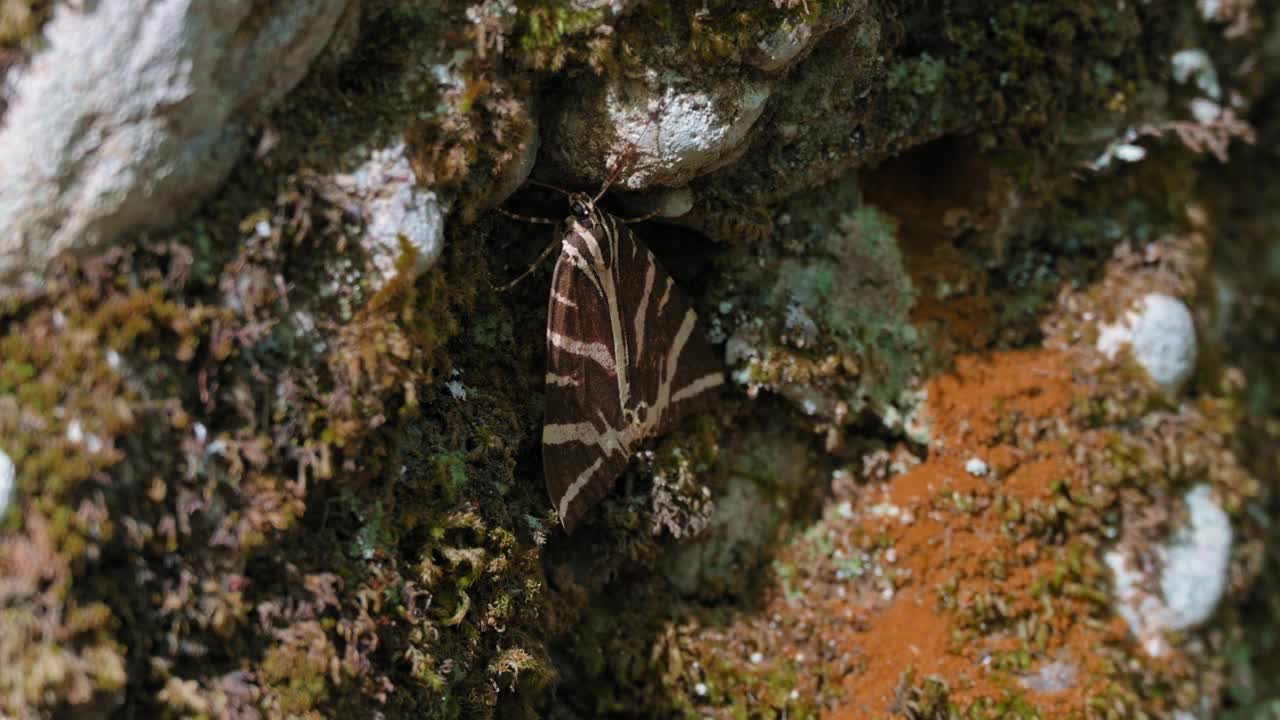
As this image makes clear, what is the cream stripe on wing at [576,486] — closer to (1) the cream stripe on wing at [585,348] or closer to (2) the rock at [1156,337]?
(1) the cream stripe on wing at [585,348]

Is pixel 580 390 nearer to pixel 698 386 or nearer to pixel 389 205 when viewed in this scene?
pixel 698 386

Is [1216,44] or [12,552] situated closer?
[12,552]

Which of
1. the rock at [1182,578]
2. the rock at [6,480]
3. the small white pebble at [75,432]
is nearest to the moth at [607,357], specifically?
the small white pebble at [75,432]

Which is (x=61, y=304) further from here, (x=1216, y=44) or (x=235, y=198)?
(x=1216, y=44)

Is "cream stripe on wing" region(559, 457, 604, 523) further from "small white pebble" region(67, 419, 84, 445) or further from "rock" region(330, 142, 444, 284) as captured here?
"small white pebble" region(67, 419, 84, 445)

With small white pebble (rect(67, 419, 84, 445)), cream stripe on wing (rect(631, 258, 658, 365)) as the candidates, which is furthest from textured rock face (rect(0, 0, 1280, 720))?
cream stripe on wing (rect(631, 258, 658, 365))

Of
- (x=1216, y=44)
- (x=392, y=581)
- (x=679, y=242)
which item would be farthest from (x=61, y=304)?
(x=1216, y=44)

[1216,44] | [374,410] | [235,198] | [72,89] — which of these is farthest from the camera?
[1216,44]
